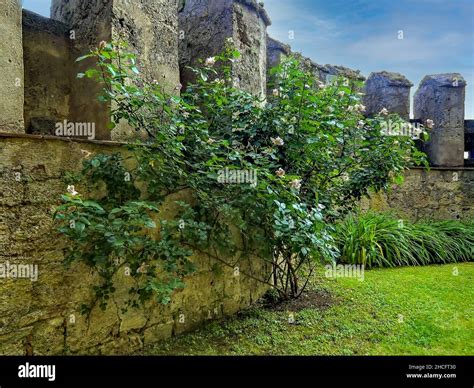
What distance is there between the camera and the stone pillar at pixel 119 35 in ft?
7.16

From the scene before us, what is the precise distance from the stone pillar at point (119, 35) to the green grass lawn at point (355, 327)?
54.4 inches

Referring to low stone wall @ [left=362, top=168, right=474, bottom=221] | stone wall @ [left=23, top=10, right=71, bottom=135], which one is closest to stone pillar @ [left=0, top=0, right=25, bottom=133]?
stone wall @ [left=23, top=10, right=71, bottom=135]

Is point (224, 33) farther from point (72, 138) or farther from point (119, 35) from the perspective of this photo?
point (72, 138)

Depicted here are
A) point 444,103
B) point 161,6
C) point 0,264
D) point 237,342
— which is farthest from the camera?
point 444,103

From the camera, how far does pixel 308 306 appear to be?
2873 mm

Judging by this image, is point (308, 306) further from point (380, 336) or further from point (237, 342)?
point (237, 342)

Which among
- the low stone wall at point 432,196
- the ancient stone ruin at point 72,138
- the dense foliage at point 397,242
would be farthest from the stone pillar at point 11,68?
the low stone wall at point 432,196

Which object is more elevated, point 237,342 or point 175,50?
point 175,50

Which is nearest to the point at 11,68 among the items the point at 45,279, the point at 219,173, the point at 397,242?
the point at 45,279

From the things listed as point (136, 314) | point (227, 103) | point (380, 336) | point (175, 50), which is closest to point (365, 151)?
point (227, 103)

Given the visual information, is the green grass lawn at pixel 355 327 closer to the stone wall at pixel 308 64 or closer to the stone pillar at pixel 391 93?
the stone wall at pixel 308 64

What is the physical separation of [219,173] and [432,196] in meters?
4.50

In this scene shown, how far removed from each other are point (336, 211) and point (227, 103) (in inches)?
51.7

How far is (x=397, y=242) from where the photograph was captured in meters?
4.37
